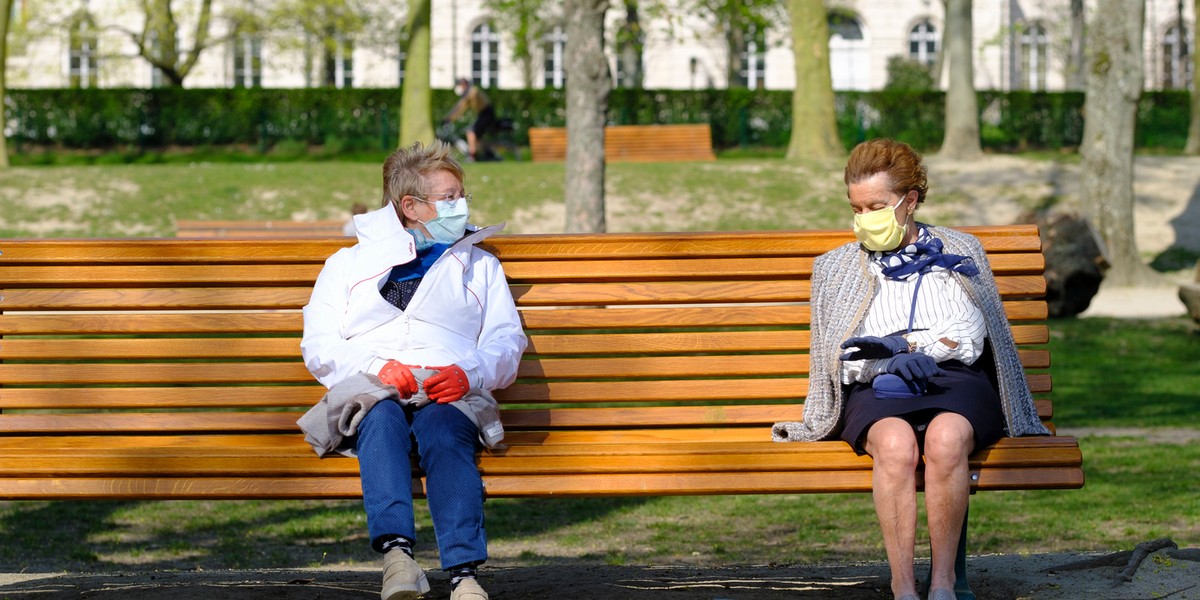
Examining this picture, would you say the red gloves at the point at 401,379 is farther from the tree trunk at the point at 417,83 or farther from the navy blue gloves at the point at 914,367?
the tree trunk at the point at 417,83

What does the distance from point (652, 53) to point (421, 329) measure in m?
38.1

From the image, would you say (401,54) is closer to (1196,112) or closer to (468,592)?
(1196,112)

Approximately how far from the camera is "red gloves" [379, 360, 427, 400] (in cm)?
428

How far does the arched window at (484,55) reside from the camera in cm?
4350

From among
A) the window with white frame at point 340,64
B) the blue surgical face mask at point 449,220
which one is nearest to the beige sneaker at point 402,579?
the blue surgical face mask at point 449,220

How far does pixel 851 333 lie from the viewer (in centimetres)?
444

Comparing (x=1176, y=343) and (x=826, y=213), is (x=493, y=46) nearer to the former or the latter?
(x=826, y=213)

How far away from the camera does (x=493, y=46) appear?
43719 millimetres

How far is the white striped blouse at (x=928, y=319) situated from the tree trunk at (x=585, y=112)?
9.15 m

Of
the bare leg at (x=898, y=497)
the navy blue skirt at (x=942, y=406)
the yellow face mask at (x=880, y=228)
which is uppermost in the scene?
the yellow face mask at (x=880, y=228)

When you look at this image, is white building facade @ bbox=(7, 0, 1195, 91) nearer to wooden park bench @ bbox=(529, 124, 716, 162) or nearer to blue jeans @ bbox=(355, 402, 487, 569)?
wooden park bench @ bbox=(529, 124, 716, 162)

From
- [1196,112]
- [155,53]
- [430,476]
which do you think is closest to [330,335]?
[430,476]

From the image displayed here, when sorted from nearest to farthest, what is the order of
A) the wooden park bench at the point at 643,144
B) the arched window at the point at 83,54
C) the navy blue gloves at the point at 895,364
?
the navy blue gloves at the point at 895,364 < the wooden park bench at the point at 643,144 < the arched window at the point at 83,54

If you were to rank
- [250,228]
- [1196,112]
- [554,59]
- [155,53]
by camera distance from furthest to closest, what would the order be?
[554,59] → [155,53] → [1196,112] → [250,228]
